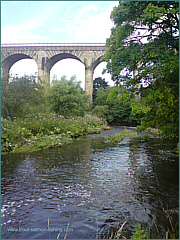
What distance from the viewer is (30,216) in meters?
2.72

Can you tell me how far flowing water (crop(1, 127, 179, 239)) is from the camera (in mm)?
2492

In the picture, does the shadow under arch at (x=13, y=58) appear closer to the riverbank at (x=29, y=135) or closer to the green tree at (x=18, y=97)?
the green tree at (x=18, y=97)

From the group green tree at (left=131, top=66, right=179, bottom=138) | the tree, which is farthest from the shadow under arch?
green tree at (left=131, top=66, right=179, bottom=138)

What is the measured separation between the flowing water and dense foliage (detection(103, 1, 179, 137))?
132 centimetres

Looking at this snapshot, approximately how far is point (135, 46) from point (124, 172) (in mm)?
3007

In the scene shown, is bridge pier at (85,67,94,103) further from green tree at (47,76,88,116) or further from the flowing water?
the flowing water

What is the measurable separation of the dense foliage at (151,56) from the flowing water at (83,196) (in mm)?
1325

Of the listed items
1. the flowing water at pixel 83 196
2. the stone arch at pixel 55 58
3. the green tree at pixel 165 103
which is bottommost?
the flowing water at pixel 83 196

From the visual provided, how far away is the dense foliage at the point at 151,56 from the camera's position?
4293 millimetres

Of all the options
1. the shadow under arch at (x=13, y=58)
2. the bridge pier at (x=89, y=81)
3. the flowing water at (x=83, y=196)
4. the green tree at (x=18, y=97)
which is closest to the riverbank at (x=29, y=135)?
the green tree at (x=18, y=97)

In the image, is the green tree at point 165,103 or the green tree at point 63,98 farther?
the green tree at point 63,98

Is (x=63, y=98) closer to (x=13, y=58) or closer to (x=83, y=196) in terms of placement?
(x=83, y=196)

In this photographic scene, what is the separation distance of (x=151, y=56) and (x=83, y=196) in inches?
122

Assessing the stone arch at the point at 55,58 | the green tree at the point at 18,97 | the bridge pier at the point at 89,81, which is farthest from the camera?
the bridge pier at the point at 89,81
